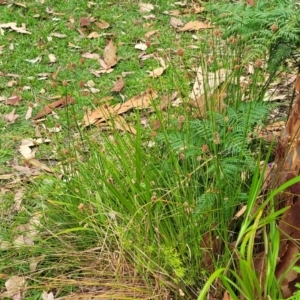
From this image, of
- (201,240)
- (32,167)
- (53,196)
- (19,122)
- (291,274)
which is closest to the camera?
(291,274)

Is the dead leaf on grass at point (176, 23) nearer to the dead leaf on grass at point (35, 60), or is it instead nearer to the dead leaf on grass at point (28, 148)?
the dead leaf on grass at point (35, 60)

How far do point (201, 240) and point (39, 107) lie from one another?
237 centimetres

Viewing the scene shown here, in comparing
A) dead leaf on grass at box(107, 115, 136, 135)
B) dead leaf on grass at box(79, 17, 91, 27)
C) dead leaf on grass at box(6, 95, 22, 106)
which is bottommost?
dead leaf on grass at box(6, 95, 22, 106)

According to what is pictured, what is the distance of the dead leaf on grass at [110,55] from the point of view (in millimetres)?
4898

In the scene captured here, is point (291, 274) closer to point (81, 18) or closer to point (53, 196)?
point (53, 196)

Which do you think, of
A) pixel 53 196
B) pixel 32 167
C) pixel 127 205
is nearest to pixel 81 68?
pixel 32 167

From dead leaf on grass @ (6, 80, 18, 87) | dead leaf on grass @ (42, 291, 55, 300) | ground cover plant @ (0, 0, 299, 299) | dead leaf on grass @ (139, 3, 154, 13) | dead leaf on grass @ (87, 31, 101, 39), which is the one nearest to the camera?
ground cover plant @ (0, 0, 299, 299)

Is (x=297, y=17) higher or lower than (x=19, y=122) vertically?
higher

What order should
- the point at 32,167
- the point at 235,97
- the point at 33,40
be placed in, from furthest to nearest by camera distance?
the point at 33,40 < the point at 32,167 < the point at 235,97

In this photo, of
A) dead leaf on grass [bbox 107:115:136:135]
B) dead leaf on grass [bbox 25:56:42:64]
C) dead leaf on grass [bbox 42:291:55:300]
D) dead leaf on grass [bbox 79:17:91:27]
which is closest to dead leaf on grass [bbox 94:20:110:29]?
dead leaf on grass [bbox 79:17:91:27]

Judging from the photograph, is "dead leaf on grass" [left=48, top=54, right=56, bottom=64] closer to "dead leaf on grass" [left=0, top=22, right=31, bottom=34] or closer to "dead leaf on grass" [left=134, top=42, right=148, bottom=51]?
"dead leaf on grass" [left=0, top=22, right=31, bottom=34]

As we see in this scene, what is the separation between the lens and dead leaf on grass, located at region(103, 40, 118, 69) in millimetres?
4898

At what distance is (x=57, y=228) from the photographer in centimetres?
292

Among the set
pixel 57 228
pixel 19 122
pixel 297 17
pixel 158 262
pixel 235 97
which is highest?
pixel 297 17
